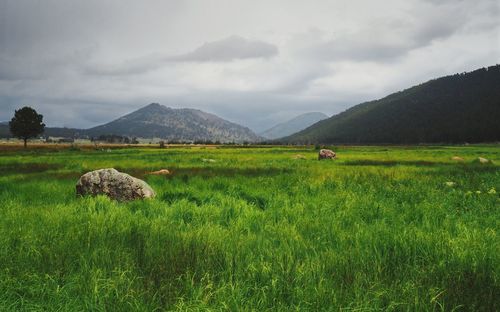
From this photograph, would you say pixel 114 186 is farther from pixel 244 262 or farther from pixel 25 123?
pixel 25 123

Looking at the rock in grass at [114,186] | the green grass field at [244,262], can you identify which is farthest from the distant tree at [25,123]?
the green grass field at [244,262]

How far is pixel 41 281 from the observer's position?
5156 millimetres

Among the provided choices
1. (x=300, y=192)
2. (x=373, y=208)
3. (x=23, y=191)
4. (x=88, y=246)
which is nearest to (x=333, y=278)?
→ (x=88, y=246)

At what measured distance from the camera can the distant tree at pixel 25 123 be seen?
386 feet

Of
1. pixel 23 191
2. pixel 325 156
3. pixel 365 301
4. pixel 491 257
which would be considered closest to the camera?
pixel 365 301

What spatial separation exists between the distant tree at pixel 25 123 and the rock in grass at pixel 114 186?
122791 mm

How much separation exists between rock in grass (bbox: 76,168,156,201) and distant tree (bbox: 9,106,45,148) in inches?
4834

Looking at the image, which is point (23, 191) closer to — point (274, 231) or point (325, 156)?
point (274, 231)

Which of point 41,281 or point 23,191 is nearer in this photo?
point 41,281

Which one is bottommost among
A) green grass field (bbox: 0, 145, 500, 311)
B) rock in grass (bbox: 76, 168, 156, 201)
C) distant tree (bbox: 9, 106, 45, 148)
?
green grass field (bbox: 0, 145, 500, 311)

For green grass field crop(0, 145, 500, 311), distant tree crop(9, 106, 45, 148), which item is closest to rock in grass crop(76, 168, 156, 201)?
green grass field crop(0, 145, 500, 311)

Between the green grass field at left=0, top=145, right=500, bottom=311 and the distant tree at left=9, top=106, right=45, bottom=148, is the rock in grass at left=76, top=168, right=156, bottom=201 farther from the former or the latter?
the distant tree at left=9, top=106, right=45, bottom=148

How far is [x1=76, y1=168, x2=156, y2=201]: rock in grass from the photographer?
41.8 feet

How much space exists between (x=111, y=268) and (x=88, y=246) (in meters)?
0.92
